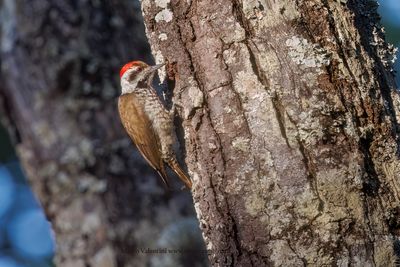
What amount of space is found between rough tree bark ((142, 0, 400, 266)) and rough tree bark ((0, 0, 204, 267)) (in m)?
1.62

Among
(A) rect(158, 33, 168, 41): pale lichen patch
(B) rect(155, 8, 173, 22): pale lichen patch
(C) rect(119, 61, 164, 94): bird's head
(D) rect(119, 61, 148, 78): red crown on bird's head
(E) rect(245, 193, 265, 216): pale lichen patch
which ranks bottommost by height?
(E) rect(245, 193, 265, 216): pale lichen patch

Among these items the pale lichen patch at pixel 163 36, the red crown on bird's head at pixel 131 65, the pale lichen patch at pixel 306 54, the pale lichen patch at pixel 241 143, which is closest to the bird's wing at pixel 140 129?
the red crown on bird's head at pixel 131 65

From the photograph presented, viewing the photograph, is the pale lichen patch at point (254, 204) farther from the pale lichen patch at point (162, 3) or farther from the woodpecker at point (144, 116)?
the woodpecker at point (144, 116)

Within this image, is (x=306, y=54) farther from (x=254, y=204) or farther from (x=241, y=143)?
(x=254, y=204)

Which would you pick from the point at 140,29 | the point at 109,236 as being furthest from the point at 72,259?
the point at 140,29

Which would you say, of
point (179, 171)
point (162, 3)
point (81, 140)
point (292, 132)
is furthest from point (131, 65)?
point (292, 132)

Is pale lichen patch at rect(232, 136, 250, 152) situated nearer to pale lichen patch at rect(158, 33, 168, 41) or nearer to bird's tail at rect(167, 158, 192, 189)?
pale lichen patch at rect(158, 33, 168, 41)

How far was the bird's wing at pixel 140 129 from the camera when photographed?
3.68 m

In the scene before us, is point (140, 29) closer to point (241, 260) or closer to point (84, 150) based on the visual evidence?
point (84, 150)

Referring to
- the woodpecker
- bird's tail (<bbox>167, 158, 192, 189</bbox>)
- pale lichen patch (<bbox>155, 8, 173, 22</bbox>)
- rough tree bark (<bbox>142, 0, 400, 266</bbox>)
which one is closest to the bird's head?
the woodpecker

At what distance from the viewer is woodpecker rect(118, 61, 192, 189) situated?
11.9 feet

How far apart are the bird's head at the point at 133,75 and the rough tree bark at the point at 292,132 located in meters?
1.55

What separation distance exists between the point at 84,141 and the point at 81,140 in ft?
0.06

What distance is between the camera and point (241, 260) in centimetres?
216
